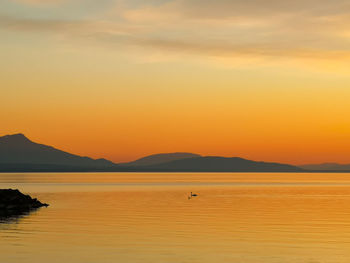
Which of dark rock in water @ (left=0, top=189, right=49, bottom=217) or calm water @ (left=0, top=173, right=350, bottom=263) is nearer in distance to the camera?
calm water @ (left=0, top=173, right=350, bottom=263)

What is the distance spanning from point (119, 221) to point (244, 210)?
2030 cm

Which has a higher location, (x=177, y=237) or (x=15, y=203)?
(x=15, y=203)

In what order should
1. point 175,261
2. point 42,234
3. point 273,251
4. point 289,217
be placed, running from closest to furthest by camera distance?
point 175,261 → point 273,251 → point 42,234 → point 289,217

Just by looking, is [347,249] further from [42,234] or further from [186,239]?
[42,234]

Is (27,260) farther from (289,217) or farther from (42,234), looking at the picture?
(289,217)

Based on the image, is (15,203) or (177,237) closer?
(177,237)

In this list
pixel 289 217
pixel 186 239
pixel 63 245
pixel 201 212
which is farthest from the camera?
pixel 201 212

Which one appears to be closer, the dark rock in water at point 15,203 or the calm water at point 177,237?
the calm water at point 177,237

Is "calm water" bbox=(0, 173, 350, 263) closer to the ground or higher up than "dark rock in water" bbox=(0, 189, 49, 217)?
closer to the ground

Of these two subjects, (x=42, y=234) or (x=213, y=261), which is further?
(x=42, y=234)

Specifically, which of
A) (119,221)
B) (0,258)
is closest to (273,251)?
(0,258)

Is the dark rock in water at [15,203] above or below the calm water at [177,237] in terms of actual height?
above

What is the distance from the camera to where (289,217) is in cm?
6316

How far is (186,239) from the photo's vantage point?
143ft
